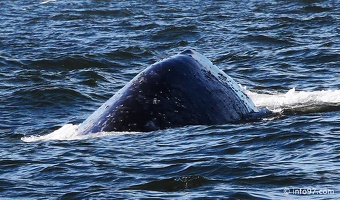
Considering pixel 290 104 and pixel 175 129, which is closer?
pixel 175 129

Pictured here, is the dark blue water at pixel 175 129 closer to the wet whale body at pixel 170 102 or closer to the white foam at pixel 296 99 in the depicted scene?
the white foam at pixel 296 99

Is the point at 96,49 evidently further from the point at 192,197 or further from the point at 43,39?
the point at 192,197

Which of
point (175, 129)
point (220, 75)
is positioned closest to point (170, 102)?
point (175, 129)

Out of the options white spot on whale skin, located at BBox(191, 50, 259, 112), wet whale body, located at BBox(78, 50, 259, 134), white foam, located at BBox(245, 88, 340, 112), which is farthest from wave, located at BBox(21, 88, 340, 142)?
white spot on whale skin, located at BBox(191, 50, 259, 112)

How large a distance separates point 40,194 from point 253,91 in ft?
30.2

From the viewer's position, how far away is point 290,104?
16719mm

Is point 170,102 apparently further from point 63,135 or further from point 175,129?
point 63,135

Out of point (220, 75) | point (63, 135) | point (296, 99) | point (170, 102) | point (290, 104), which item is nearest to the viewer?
point (170, 102)

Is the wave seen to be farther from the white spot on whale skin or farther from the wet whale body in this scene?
the white spot on whale skin

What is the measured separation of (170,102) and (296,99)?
15.1ft

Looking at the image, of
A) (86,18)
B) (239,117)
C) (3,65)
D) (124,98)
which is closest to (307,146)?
(239,117)

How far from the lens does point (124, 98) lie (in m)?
13.3

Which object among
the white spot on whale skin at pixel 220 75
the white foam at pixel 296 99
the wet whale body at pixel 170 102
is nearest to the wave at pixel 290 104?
the white foam at pixel 296 99

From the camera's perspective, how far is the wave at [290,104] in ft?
49.7
